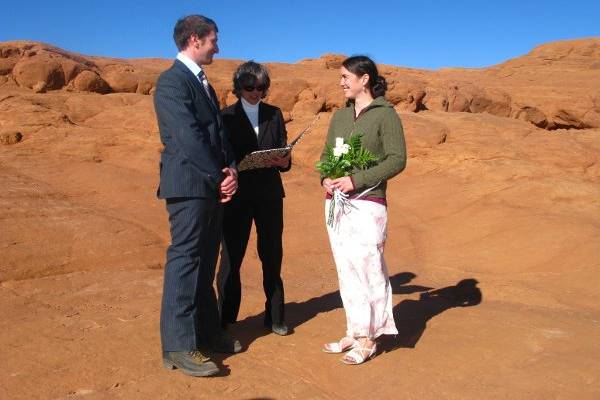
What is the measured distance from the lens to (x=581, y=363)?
10.5 ft

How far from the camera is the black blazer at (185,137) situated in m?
2.83

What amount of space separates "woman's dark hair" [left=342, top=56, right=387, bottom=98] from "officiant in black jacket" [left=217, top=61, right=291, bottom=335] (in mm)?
527

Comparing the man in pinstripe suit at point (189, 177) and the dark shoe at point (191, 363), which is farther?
the dark shoe at point (191, 363)

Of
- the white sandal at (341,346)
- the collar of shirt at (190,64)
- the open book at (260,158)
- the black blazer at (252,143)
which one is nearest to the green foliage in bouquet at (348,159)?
the open book at (260,158)

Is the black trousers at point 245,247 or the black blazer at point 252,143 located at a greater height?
the black blazer at point 252,143

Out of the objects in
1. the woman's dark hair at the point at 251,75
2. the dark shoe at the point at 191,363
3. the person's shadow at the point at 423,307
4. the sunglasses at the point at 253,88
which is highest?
the woman's dark hair at the point at 251,75

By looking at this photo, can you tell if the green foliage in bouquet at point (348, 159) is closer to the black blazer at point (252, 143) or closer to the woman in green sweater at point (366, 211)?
the woman in green sweater at point (366, 211)

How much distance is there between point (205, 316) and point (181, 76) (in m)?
1.32

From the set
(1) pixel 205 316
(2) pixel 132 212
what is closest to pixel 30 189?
(2) pixel 132 212

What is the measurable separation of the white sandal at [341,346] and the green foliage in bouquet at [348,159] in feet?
3.10

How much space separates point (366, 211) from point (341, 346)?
0.81 meters

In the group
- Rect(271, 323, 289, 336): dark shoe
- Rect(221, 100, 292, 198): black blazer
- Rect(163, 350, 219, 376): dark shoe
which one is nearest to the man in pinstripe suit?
Rect(163, 350, 219, 376): dark shoe

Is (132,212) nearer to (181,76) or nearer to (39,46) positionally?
(181,76)

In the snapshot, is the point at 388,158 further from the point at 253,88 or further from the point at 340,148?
the point at 253,88
